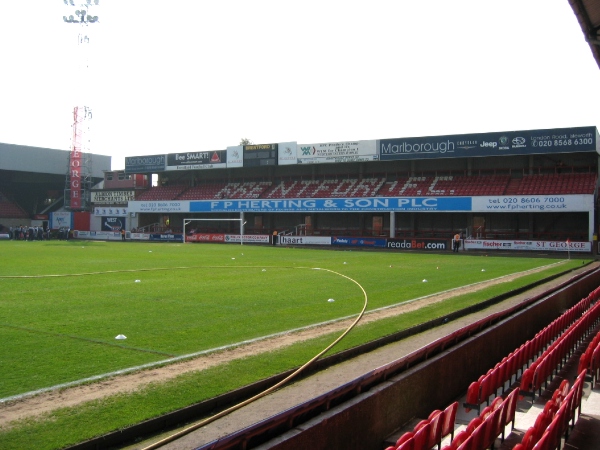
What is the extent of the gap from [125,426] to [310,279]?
15528 millimetres

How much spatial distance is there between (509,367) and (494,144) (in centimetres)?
4157

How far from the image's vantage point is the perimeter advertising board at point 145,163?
2494 inches

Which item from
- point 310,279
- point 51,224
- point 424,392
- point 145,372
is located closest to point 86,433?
point 145,372

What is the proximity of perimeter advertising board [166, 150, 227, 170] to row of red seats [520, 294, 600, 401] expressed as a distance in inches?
1978

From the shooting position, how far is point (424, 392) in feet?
23.2

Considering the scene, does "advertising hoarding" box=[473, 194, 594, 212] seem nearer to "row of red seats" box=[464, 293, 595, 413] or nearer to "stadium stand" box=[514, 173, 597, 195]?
"stadium stand" box=[514, 173, 597, 195]

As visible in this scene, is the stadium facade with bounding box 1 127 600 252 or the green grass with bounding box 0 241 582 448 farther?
the stadium facade with bounding box 1 127 600 252

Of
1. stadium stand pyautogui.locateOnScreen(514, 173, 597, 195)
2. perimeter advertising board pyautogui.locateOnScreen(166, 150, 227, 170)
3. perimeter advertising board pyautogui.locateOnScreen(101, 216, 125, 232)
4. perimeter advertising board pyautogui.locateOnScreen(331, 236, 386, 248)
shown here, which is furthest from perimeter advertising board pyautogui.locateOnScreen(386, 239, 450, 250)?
perimeter advertising board pyautogui.locateOnScreen(101, 216, 125, 232)

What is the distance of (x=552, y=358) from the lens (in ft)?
27.9

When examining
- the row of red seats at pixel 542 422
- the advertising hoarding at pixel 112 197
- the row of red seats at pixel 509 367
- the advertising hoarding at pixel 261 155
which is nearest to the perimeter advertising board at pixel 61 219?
the advertising hoarding at pixel 112 197

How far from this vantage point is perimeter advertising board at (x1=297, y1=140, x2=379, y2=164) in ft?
171

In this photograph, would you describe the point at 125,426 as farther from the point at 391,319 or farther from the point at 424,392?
the point at 391,319

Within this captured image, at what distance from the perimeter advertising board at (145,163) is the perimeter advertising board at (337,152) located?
56.6ft

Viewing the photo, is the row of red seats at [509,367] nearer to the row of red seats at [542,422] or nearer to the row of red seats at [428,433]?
the row of red seats at [542,422]
